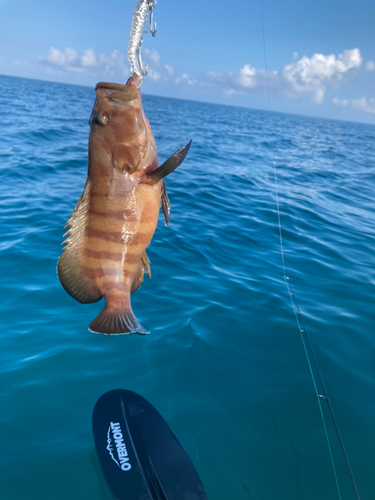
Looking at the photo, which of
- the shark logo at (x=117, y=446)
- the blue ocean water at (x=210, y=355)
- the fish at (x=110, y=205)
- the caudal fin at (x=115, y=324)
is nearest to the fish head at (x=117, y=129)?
the fish at (x=110, y=205)

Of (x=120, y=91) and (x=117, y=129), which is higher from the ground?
(x=120, y=91)

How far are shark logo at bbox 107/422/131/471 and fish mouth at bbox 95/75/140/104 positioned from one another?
10.4 ft

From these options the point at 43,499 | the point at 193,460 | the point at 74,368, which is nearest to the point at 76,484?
the point at 43,499

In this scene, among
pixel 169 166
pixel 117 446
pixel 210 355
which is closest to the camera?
pixel 169 166

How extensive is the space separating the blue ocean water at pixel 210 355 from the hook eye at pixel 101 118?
10.6 feet

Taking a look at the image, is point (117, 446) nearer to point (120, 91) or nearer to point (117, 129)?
point (117, 129)

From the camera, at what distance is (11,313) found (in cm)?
551

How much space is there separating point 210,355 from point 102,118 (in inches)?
148

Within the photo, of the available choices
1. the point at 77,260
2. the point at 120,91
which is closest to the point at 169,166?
the point at 120,91

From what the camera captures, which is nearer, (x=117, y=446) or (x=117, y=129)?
(x=117, y=129)

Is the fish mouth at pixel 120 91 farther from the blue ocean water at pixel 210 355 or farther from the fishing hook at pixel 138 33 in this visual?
the blue ocean water at pixel 210 355

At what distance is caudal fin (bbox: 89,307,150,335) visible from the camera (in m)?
2.06

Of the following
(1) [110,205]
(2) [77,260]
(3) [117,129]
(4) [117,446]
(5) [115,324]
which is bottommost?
(4) [117,446]

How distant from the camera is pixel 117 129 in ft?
7.15
